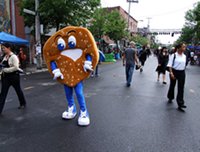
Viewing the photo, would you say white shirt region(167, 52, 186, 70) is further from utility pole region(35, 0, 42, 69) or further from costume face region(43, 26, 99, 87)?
utility pole region(35, 0, 42, 69)

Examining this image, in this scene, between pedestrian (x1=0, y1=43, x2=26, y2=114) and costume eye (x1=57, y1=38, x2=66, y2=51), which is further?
pedestrian (x1=0, y1=43, x2=26, y2=114)

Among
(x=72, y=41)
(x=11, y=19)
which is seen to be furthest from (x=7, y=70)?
(x=11, y=19)

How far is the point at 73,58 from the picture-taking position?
436 cm

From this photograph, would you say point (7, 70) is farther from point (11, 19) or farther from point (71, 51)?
point (11, 19)

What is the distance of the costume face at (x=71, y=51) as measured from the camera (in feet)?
13.8

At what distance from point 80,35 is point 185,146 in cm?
269

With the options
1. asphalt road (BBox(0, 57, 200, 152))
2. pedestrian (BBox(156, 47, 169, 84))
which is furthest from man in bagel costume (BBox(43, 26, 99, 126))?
pedestrian (BBox(156, 47, 169, 84))

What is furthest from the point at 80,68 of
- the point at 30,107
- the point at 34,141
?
the point at 30,107

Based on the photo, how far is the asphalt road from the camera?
3.35 meters

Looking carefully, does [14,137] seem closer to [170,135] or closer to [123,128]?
[123,128]

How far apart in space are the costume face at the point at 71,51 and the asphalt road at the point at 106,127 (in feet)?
3.24

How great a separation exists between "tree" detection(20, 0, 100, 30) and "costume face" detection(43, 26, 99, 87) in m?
10.3

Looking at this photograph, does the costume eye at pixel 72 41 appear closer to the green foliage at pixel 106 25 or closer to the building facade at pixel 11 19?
the building facade at pixel 11 19

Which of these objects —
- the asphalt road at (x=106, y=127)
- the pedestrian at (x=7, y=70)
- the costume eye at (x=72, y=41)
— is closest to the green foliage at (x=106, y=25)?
the asphalt road at (x=106, y=127)
